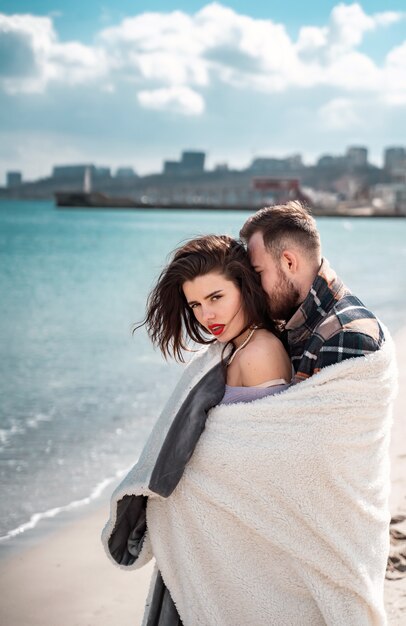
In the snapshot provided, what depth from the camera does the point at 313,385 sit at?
2.01m

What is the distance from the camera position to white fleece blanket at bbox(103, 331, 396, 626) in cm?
201

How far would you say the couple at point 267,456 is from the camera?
2.02 metres

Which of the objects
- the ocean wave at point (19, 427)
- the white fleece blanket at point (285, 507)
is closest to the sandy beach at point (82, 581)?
the white fleece blanket at point (285, 507)

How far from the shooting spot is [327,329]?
6.93 ft

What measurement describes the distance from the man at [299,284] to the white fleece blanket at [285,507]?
14 centimetres

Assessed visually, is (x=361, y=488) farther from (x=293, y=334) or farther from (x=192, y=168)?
(x=192, y=168)

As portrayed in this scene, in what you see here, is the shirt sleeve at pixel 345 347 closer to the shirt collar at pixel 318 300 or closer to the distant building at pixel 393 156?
the shirt collar at pixel 318 300

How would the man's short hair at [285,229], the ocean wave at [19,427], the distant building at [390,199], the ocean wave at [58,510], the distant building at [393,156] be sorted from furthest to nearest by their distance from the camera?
the distant building at [393,156] → the distant building at [390,199] → the ocean wave at [19,427] → the ocean wave at [58,510] → the man's short hair at [285,229]

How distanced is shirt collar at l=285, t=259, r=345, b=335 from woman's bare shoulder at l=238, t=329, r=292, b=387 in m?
0.10

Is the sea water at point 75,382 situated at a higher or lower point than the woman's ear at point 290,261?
lower

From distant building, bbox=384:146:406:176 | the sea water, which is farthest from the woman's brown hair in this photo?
distant building, bbox=384:146:406:176

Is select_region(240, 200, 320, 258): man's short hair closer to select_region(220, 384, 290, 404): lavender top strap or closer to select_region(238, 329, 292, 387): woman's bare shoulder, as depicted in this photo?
select_region(238, 329, 292, 387): woman's bare shoulder

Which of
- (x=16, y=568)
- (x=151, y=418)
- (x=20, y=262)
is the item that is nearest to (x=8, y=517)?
(x=16, y=568)

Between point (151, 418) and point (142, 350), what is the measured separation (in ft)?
10.2
